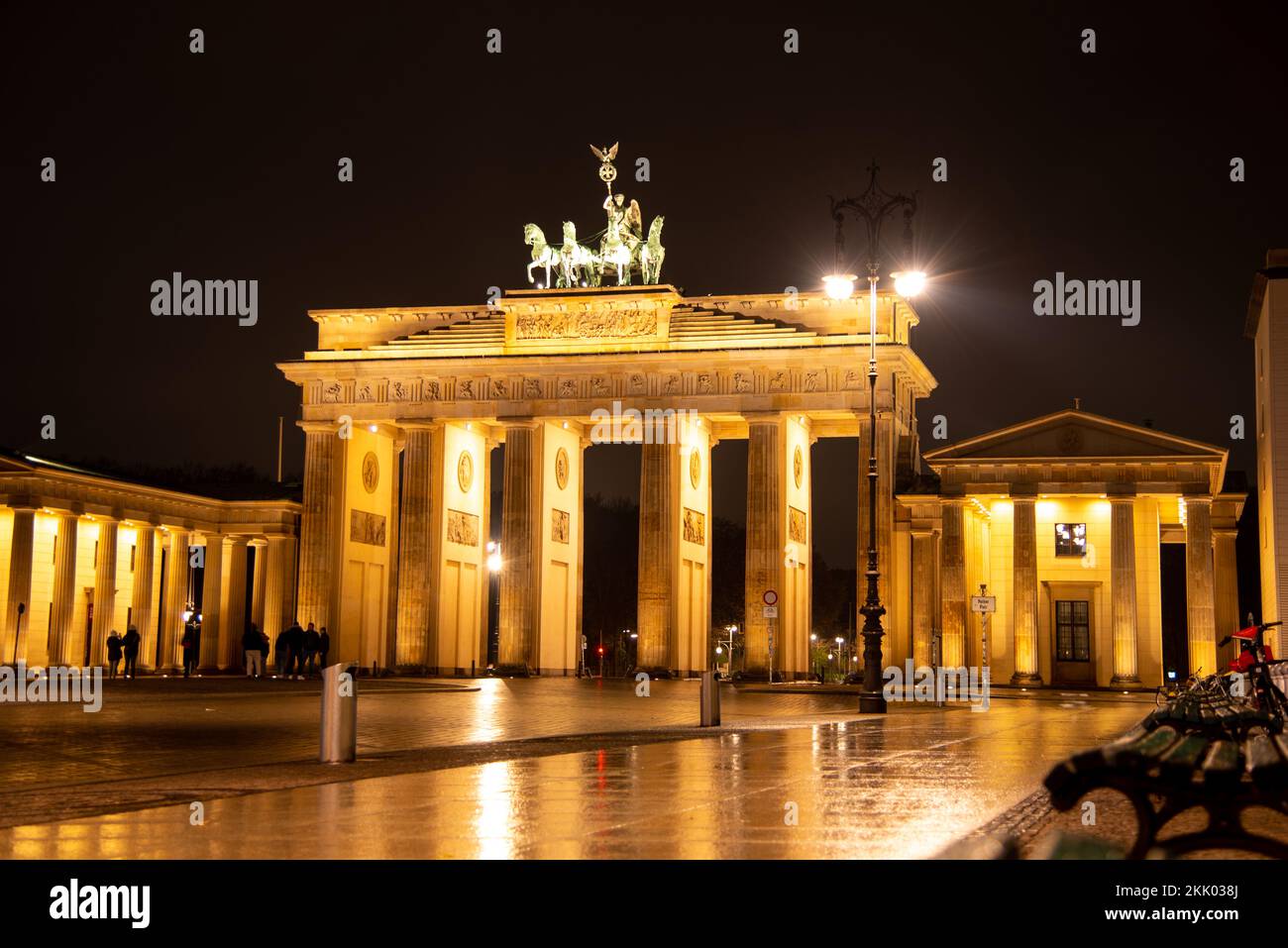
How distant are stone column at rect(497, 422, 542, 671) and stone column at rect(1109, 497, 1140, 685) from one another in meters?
24.4

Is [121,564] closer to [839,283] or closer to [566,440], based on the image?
[566,440]

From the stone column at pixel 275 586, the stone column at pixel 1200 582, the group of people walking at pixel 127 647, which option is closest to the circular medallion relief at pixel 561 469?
the stone column at pixel 275 586

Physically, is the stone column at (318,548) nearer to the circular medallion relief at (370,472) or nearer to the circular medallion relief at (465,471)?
the circular medallion relief at (370,472)

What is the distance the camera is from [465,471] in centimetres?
7381

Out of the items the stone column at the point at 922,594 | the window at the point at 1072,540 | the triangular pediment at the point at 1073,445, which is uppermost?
the triangular pediment at the point at 1073,445

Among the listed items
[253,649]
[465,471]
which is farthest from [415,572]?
[253,649]

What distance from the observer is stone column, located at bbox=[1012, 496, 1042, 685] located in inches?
2249

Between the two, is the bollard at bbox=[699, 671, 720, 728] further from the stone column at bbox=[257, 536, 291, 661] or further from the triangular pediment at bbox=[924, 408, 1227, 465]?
the stone column at bbox=[257, 536, 291, 661]

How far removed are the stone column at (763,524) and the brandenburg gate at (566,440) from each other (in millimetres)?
85

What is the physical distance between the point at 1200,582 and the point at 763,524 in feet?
58.3

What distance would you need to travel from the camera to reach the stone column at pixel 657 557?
6619 cm

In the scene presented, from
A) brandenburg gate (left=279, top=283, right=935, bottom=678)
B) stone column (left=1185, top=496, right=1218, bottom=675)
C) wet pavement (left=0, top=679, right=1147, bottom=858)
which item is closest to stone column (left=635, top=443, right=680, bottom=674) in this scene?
brandenburg gate (left=279, top=283, right=935, bottom=678)
